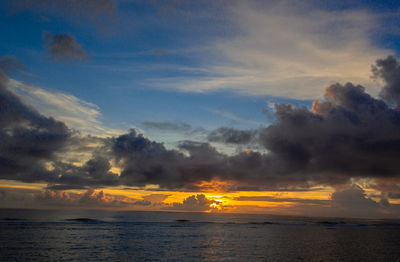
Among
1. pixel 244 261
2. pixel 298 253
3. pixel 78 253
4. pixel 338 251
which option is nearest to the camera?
pixel 244 261

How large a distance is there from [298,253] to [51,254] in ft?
161

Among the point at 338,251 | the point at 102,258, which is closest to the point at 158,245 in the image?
the point at 102,258

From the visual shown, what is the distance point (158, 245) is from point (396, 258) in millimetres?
50032

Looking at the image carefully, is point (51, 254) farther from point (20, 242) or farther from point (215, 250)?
point (215, 250)

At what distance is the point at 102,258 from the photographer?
52375 millimetres

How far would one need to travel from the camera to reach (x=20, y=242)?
6688 centimetres

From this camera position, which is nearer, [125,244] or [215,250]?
[215,250]

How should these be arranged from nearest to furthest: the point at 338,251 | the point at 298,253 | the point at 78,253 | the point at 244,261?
the point at 244,261
the point at 78,253
the point at 298,253
the point at 338,251

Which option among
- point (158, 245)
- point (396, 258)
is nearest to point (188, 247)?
point (158, 245)

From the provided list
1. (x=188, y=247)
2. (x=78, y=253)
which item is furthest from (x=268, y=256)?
(x=78, y=253)

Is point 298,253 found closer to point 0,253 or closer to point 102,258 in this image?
point 102,258

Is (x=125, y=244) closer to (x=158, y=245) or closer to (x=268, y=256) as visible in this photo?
(x=158, y=245)

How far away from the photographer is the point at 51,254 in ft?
178

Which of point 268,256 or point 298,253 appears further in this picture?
point 298,253
